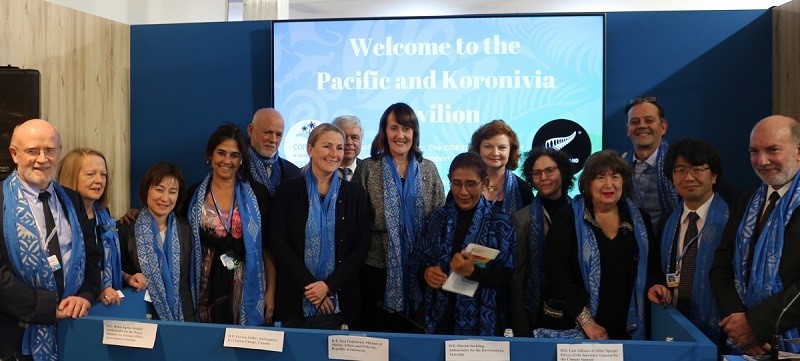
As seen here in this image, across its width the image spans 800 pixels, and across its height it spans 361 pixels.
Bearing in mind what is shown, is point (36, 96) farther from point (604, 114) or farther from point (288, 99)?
point (604, 114)

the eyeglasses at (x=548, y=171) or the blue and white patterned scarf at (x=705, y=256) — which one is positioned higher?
the eyeglasses at (x=548, y=171)

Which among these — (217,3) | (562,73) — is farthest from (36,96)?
(217,3)

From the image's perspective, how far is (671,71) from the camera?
16.6 ft

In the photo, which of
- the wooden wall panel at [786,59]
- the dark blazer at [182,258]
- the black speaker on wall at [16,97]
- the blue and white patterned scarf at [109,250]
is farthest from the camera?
the wooden wall panel at [786,59]

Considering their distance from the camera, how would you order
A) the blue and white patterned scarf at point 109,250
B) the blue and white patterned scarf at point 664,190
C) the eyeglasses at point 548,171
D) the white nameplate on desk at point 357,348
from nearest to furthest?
the white nameplate on desk at point 357,348 → the blue and white patterned scarf at point 109,250 → the eyeglasses at point 548,171 → the blue and white patterned scarf at point 664,190

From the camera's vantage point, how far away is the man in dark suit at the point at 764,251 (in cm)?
276

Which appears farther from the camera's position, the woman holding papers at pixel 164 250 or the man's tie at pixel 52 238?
the woman holding papers at pixel 164 250

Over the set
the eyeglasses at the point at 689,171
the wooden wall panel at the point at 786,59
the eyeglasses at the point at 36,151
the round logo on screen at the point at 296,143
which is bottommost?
the eyeglasses at the point at 689,171

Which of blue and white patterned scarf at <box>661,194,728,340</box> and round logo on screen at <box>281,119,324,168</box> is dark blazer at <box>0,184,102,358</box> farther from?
→ round logo on screen at <box>281,119,324,168</box>

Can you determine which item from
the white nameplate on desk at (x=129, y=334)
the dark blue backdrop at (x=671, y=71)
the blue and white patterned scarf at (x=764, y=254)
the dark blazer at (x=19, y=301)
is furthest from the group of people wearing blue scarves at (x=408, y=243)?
the dark blue backdrop at (x=671, y=71)

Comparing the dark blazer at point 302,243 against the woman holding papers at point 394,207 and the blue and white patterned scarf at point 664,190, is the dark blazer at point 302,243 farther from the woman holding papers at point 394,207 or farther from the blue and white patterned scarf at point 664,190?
the blue and white patterned scarf at point 664,190

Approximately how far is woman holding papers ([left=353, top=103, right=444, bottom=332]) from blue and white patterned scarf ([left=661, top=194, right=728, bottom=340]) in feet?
3.84

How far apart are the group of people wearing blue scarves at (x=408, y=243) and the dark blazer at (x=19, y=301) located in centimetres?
11

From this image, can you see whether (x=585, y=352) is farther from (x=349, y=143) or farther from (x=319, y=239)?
(x=349, y=143)
